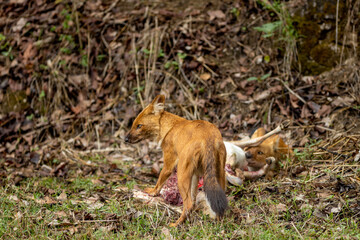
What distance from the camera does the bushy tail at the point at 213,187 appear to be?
3723 millimetres

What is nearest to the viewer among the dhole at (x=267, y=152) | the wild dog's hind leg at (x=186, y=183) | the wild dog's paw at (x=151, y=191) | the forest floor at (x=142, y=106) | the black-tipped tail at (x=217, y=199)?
the black-tipped tail at (x=217, y=199)

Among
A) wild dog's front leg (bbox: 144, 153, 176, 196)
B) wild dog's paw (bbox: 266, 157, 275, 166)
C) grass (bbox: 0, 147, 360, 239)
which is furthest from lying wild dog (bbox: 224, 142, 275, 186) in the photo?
wild dog's front leg (bbox: 144, 153, 176, 196)

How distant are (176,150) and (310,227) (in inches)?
61.8

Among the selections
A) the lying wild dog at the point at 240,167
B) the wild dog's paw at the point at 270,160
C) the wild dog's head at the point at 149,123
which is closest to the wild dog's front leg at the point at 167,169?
the wild dog's head at the point at 149,123

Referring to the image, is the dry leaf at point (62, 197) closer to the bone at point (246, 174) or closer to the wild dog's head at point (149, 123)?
the wild dog's head at point (149, 123)

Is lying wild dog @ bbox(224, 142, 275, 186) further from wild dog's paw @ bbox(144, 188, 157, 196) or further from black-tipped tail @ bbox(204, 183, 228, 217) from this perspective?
black-tipped tail @ bbox(204, 183, 228, 217)

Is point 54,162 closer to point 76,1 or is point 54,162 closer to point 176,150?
point 176,150

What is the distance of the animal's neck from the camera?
4.98 metres

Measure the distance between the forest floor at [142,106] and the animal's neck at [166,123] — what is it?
0.84m

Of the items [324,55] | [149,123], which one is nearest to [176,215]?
[149,123]

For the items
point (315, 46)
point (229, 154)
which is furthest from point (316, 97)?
point (229, 154)

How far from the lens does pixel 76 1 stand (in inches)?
370

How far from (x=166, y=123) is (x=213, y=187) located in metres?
1.42

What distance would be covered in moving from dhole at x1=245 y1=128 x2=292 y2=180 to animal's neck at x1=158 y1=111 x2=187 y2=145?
1.21m
